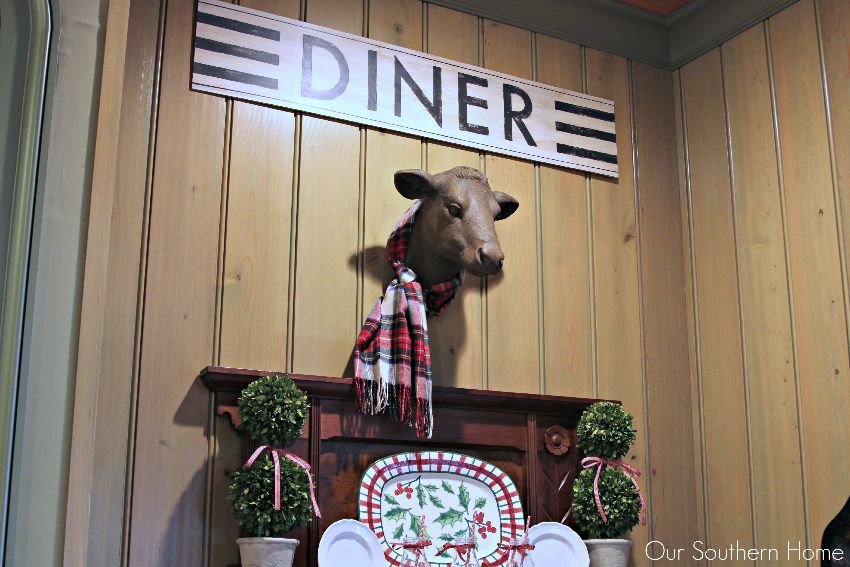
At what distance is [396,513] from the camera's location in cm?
215

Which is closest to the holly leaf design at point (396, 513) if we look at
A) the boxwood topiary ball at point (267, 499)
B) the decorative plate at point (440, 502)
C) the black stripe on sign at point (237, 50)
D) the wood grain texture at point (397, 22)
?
the decorative plate at point (440, 502)

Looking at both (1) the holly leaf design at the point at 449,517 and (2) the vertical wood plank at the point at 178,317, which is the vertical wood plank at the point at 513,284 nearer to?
(1) the holly leaf design at the point at 449,517

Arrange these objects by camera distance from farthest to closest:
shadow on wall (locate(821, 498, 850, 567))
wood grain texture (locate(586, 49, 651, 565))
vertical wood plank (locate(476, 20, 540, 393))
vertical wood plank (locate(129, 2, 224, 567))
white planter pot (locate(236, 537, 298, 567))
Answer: wood grain texture (locate(586, 49, 651, 565)) < vertical wood plank (locate(476, 20, 540, 393)) < vertical wood plank (locate(129, 2, 224, 567)) < white planter pot (locate(236, 537, 298, 567)) < shadow on wall (locate(821, 498, 850, 567))

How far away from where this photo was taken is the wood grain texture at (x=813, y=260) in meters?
2.30

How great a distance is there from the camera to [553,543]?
224cm

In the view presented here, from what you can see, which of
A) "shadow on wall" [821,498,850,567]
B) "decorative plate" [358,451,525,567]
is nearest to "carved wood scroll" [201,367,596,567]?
"decorative plate" [358,451,525,567]

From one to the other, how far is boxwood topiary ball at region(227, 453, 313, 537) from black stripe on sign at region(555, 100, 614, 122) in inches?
54.8

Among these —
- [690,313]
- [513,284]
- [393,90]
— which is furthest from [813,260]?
[393,90]

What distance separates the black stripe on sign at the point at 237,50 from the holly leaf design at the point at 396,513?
44.4 inches

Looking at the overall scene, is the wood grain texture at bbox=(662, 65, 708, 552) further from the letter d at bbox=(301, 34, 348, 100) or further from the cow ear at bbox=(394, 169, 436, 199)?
the letter d at bbox=(301, 34, 348, 100)

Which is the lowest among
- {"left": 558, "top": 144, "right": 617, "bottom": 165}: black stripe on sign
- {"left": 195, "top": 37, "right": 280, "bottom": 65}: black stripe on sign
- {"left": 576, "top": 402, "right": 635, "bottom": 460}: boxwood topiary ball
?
{"left": 576, "top": 402, "right": 635, "bottom": 460}: boxwood topiary ball

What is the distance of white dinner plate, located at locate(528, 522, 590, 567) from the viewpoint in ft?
7.27

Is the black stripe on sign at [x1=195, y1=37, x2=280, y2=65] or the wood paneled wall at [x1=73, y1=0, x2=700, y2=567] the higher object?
the black stripe on sign at [x1=195, y1=37, x2=280, y2=65]

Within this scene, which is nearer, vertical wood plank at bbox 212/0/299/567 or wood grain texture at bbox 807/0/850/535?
vertical wood plank at bbox 212/0/299/567
